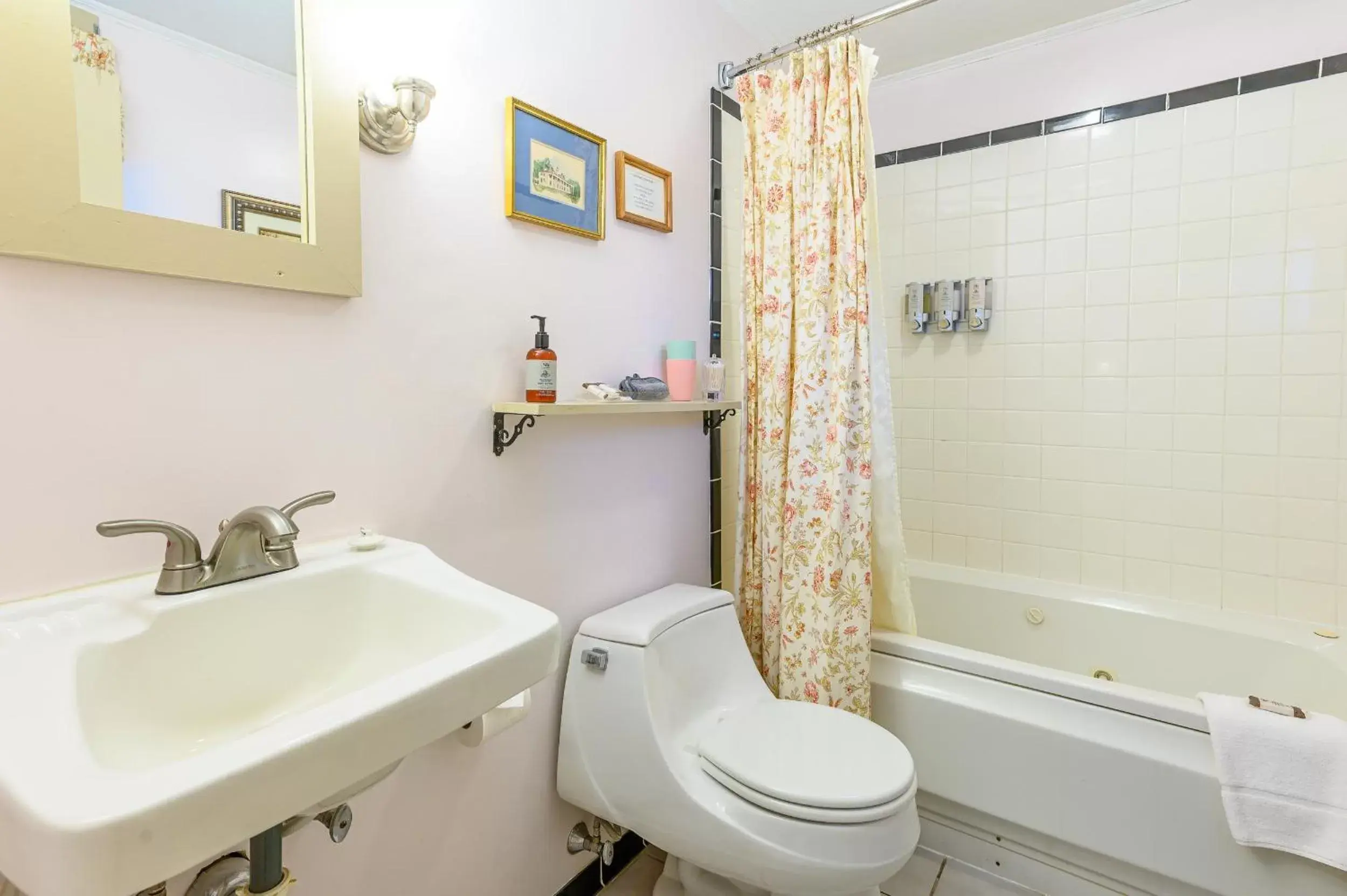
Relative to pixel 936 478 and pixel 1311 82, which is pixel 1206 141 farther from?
pixel 936 478

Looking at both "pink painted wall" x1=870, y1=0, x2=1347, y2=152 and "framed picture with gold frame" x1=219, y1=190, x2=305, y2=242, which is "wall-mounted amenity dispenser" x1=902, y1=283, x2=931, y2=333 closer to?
"pink painted wall" x1=870, y1=0, x2=1347, y2=152

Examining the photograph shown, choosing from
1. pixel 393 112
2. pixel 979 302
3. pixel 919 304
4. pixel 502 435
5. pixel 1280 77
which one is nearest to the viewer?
pixel 393 112

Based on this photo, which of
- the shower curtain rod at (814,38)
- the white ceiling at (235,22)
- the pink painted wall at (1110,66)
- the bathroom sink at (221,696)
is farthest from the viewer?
the pink painted wall at (1110,66)

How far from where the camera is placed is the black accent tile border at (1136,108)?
1.98 meters

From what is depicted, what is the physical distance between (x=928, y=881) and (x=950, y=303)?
1.77m

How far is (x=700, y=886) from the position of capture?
1487 mm

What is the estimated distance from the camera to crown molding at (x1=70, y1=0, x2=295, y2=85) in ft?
2.76


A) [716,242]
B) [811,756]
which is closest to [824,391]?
[716,242]

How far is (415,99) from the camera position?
42.8 inches

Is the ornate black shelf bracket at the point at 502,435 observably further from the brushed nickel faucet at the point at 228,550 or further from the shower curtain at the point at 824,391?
the shower curtain at the point at 824,391

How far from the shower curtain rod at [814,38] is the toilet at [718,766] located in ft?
4.74

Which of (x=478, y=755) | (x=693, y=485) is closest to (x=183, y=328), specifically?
(x=478, y=755)

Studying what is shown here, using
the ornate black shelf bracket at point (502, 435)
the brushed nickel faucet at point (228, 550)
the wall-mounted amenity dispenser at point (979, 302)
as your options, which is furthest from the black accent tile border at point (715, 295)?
the brushed nickel faucet at point (228, 550)

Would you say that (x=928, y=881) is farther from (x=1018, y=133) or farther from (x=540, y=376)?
(x=1018, y=133)
